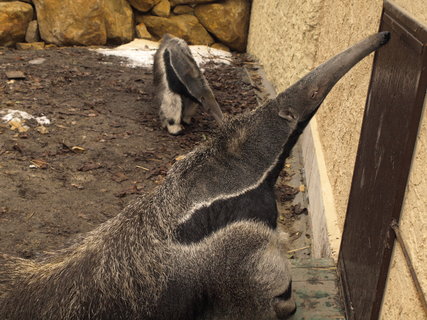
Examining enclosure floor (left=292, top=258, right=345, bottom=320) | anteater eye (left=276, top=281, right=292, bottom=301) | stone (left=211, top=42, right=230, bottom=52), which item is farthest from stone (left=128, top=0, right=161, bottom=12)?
anteater eye (left=276, top=281, right=292, bottom=301)

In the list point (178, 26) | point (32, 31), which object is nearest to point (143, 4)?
point (178, 26)

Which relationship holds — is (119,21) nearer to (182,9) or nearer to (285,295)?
(182,9)

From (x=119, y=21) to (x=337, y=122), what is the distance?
796 centimetres

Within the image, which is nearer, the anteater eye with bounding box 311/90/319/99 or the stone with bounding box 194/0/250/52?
the anteater eye with bounding box 311/90/319/99

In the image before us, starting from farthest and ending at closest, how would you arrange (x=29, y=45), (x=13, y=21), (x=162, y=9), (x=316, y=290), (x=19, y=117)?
(x=162, y=9) < (x=29, y=45) < (x=13, y=21) < (x=19, y=117) < (x=316, y=290)

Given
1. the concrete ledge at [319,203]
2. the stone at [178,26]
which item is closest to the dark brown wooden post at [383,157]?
the concrete ledge at [319,203]

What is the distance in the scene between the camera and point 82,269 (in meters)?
2.52

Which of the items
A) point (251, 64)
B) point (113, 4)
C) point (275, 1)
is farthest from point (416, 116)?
point (113, 4)

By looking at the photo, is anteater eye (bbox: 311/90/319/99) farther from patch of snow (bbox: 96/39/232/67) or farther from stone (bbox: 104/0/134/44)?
stone (bbox: 104/0/134/44)

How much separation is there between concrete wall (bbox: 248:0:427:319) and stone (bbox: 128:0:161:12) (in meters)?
3.23

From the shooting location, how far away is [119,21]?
11023 mm

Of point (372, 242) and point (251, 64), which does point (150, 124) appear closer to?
point (251, 64)

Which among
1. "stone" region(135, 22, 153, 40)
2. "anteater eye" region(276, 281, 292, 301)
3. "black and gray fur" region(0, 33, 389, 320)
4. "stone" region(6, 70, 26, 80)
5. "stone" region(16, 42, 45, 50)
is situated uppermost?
"black and gray fur" region(0, 33, 389, 320)

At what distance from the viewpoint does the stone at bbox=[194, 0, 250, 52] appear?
11359 mm
